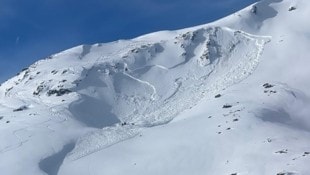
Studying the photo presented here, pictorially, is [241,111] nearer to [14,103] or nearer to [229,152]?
[229,152]

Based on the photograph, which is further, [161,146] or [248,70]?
[248,70]

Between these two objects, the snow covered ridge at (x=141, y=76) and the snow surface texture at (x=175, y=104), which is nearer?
the snow surface texture at (x=175, y=104)

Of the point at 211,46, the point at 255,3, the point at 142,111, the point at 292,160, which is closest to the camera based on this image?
the point at 292,160

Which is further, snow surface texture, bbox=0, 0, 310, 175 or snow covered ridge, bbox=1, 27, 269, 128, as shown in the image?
snow covered ridge, bbox=1, 27, 269, 128

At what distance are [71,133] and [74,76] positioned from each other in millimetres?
22034

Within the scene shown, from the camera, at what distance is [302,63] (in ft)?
299

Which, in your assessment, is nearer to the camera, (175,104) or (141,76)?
(175,104)

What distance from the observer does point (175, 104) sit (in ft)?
285

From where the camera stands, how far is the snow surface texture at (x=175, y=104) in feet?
221

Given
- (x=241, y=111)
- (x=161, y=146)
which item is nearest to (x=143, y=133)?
(x=161, y=146)

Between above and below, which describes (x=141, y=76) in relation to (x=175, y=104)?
above

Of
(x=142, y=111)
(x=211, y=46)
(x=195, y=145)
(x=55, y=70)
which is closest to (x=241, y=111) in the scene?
(x=195, y=145)

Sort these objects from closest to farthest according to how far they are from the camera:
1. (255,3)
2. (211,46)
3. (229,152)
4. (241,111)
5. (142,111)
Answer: (229,152), (241,111), (142,111), (211,46), (255,3)

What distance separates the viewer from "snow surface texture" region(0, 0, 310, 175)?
2657 inches
